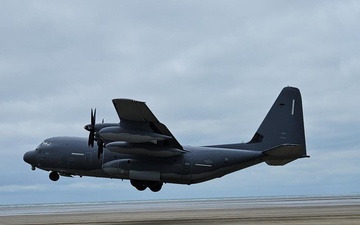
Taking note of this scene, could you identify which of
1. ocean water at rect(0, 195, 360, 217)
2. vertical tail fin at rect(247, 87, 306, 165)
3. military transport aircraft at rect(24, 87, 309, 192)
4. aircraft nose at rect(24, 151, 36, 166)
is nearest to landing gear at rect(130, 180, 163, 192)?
military transport aircraft at rect(24, 87, 309, 192)

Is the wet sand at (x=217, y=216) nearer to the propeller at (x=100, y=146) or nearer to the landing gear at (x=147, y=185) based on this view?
the landing gear at (x=147, y=185)

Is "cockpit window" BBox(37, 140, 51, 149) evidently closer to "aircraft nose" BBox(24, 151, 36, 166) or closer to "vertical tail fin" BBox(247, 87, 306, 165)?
"aircraft nose" BBox(24, 151, 36, 166)

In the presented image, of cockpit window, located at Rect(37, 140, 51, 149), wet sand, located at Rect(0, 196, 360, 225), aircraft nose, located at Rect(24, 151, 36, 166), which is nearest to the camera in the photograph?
wet sand, located at Rect(0, 196, 360, 225)

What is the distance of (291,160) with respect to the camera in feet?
132

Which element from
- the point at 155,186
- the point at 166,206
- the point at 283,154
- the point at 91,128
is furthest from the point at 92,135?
the point at 166,206

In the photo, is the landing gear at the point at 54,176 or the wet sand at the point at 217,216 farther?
the landing gear at the point at 54,176

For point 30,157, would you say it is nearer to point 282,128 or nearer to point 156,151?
point 156,151

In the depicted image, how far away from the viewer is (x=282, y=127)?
136 ft

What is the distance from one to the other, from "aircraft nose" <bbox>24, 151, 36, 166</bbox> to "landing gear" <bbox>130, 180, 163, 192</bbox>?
8.51m

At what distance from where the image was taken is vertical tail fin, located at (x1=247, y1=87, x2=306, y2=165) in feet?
135

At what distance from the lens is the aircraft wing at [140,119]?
1376 inches

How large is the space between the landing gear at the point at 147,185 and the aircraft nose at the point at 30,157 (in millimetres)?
8512

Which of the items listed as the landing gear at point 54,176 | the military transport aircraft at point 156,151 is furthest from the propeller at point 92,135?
the landing gear at point 54,176

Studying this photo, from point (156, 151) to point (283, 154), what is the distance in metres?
9.40
